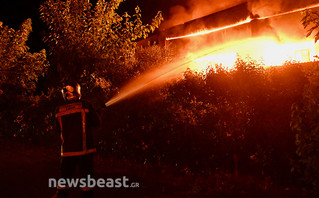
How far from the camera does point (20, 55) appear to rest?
15828 millimetres

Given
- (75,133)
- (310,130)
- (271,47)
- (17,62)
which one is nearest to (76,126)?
(75,133)

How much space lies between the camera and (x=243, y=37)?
44.0 ft

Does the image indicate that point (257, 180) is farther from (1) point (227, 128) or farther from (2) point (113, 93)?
(2) point (113, 93)

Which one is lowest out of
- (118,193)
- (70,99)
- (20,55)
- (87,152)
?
(118,193)

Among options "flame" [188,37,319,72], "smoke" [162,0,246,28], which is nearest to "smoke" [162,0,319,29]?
"smoke" [162,0,246,28]

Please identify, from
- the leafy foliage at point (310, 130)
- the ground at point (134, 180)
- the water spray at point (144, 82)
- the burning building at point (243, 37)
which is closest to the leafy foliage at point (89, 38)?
the water spray at point (144, 82)

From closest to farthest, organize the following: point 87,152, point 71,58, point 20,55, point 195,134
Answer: point 87,152 → point 195,134 → point 71,58 → point 20,55

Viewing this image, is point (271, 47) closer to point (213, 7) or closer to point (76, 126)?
point (213, 7)

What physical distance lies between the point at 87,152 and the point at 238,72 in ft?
12.3

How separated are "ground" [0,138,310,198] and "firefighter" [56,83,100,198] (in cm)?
106

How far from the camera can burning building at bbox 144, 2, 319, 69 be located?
12.1 meters

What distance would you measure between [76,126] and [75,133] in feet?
0.38

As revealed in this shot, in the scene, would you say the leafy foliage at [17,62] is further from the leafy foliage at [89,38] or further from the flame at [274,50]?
the flame at [274,50]

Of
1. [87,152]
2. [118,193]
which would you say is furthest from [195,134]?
[87,152]
